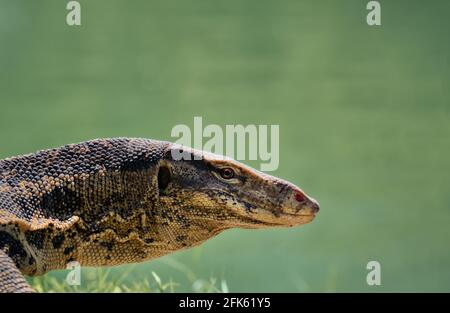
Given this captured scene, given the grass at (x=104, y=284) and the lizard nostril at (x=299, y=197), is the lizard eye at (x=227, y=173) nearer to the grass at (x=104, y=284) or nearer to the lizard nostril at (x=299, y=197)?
the lizard nostril at (x=299, y=197)

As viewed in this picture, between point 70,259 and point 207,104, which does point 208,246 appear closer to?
point 207,104

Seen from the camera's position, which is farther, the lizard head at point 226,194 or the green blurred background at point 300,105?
the green blurred background at point 300,105

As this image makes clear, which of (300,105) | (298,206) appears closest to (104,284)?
(298,206)

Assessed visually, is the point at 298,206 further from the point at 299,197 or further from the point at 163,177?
the point at 163,177

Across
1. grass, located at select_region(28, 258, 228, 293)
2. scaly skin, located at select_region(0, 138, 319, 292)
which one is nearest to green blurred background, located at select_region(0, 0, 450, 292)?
grass, located at select_region(28, 258, 228, 293)

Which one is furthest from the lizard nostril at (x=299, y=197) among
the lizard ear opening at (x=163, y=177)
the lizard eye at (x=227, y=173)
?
the lizard ear opening at (x=163, y=177)

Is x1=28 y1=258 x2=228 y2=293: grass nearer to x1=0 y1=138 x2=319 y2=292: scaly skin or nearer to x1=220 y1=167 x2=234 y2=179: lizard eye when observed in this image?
x1=0 y1=138 x2=319 y2=292: scaly skin

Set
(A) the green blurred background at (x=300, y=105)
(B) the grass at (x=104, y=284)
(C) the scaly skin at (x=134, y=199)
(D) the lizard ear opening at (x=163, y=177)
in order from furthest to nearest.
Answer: (A) the green blurred background at (x=300, y=105) < (B) the grass at (x=104, y=284) < (D) the lizard ear opening at (x=163, y=177) < (C) the scaly skin at (x=134, y=199)

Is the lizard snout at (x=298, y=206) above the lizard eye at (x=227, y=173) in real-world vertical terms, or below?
below
